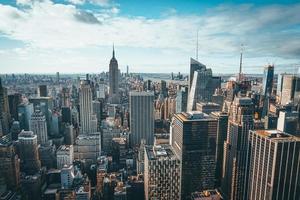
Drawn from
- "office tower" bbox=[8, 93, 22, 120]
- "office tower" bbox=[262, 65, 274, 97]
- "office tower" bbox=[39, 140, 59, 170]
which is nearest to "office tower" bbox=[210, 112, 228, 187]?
"office tower" bbox=[262, 65, 274, 97]

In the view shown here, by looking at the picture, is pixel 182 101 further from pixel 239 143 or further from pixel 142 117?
pixel 239 143

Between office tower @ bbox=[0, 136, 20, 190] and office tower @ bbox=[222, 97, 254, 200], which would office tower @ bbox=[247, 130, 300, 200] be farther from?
office tower @ bbox=[0, 136, 20, 190]

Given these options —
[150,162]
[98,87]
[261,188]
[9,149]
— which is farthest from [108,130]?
[98,87]

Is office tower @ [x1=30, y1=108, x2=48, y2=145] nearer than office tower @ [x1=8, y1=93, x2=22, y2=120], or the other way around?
office tower @ [x1=30, y1=108, x2=48, y2=145]

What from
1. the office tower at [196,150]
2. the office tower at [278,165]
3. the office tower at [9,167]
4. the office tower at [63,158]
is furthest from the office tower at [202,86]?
the office tower at [9,167]

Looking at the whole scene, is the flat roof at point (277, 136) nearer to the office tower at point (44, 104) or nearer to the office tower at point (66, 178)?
the office tower at point (66, 178)

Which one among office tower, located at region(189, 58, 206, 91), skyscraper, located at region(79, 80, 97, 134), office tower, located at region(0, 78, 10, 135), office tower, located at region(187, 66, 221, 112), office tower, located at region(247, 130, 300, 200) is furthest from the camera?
office tower, located at region(189, 58, 206, 91)

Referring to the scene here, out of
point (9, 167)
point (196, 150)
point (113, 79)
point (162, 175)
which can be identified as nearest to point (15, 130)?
point (9, 167)

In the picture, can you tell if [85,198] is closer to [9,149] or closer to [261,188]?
[9,149]
